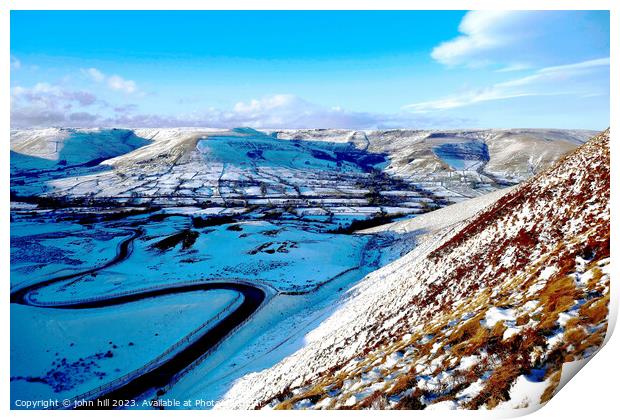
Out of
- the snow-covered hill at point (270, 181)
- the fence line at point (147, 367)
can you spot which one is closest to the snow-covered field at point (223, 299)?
the fence line at point (147, 367)

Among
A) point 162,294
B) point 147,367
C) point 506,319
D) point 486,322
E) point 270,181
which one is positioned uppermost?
point 270,181

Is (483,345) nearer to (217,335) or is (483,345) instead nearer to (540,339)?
(540,339)

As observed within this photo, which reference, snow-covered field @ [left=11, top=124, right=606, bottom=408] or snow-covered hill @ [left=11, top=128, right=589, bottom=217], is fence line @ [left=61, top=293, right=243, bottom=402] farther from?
snow-covered hill @ [left=11, top=128, right=589, bottom=217]

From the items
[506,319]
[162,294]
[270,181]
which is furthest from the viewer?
[270,181]

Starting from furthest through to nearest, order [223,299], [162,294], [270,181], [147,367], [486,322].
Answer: [270,181] < [162,294] < [223,299] < [147,367] < [486,322]

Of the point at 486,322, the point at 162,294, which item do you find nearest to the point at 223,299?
the point at 162,294

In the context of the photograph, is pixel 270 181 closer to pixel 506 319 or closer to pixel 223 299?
pixel 223 299

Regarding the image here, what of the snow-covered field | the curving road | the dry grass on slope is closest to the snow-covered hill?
the snow-covered field
